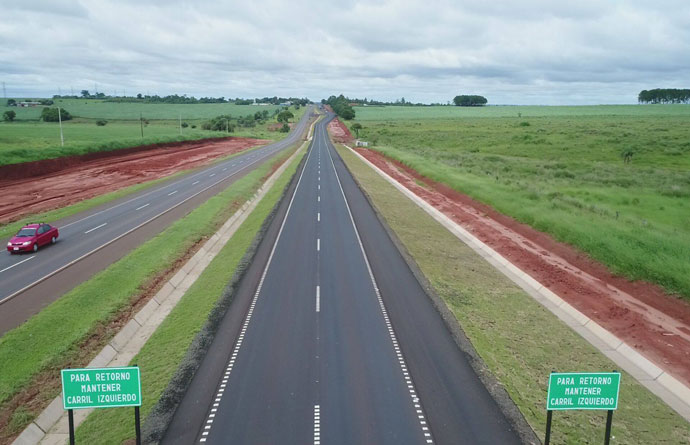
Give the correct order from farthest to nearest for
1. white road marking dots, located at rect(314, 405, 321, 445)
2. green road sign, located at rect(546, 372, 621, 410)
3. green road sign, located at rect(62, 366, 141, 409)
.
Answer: white road marking dots, located at rect(314, 405, 321, 445) → green road sign, located at rect(546, 372, 621, 410) → green road sign, located at rect(62, 366, 141, 409)

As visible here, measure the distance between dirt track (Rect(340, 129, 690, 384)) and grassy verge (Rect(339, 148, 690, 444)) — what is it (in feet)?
7.10

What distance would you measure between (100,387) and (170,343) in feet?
23.9

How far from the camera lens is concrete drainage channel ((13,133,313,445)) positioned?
11.3 m

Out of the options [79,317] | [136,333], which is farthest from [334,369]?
[79,317]

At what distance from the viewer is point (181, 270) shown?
2327 cm

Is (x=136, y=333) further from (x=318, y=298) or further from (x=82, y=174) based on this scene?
(x=82, y=174)

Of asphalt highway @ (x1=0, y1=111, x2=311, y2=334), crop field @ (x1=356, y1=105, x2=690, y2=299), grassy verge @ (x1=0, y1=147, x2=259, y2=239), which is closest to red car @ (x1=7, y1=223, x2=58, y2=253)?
asphalt highway @ (x1=0, y1=111, x2=311, y2=334)

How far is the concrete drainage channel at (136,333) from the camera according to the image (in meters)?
11.3

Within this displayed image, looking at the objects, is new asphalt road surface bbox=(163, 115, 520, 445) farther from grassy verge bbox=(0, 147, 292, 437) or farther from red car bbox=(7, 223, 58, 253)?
red car bbox=(7, 223, 58, 253)

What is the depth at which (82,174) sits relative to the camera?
189 ft

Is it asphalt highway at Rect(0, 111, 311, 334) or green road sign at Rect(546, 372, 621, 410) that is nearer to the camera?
green road sign at Rect(546, 372, 621, 410)

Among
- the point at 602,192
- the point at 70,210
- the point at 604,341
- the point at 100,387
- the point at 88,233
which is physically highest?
the point at 100,387

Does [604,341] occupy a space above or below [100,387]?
below

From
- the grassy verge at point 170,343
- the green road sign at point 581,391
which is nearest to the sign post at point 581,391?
the green road sign at point 581,391
